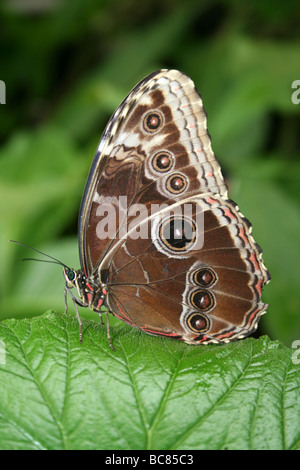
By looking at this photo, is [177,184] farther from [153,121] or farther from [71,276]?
[71,276]

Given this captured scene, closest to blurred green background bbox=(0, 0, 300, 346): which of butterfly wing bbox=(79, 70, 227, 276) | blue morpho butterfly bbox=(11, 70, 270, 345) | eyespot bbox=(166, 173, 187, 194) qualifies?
blue morpho butterfly bbox=(11, 70, 270, 345)

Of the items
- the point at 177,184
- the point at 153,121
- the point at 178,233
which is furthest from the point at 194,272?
the point at 153,121

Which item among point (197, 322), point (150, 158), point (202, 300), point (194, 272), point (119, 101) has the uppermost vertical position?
point (119, 101)

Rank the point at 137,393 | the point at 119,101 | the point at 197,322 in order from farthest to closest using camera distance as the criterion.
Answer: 1. the point at 119,101
2. the point at 197,322
3. the point at 137,393

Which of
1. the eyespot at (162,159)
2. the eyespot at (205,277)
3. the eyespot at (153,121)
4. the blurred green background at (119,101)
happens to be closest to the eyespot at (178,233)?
the eyespot at (205,277)

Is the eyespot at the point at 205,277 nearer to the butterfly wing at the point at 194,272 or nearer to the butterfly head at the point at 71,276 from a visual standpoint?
the butterfly wing at the point at 194,272

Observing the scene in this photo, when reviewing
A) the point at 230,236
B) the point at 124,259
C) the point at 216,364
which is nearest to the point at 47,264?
the point at 124,259
